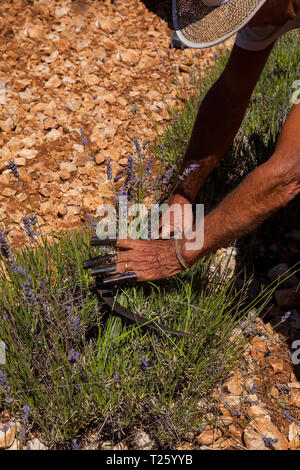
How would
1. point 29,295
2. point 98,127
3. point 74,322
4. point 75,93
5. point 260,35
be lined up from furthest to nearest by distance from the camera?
point 75,93 → point 98,127 → point 260,35 → point 74,322 → point 29,295

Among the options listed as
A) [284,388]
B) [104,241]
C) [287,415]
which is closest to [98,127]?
[104,241]

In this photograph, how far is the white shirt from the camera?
2.02 meters

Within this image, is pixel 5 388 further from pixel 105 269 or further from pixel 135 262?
pixel 135 262

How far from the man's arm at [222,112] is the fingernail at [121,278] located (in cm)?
78

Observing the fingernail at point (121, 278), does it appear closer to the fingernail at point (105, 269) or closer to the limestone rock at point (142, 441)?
the fingernail at point (105, 269)

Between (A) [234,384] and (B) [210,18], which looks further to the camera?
(A) [234,384]

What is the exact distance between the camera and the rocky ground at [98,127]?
1.88 metres

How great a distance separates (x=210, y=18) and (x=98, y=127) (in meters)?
1.65

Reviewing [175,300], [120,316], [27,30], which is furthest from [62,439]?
[27,30]

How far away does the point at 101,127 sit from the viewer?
322 centimetres

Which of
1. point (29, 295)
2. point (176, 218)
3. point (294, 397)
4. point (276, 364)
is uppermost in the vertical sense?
point (176, 218)

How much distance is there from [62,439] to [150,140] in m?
2.10

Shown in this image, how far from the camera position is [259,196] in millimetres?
1736
